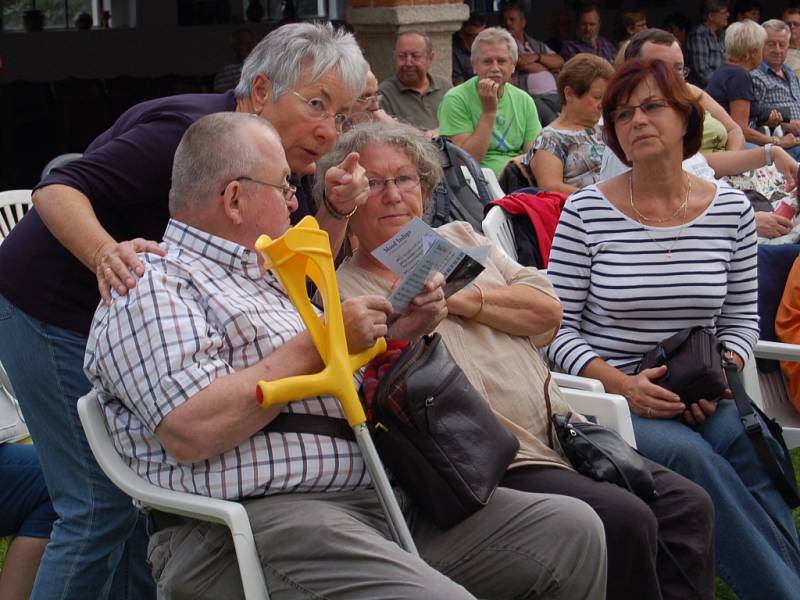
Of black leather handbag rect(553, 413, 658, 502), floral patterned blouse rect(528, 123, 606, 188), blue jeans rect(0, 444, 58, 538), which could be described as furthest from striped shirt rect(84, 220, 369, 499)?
floral patterned blouse rect(528, 123, 606, 188)

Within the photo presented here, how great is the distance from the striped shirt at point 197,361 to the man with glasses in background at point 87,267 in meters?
0.33

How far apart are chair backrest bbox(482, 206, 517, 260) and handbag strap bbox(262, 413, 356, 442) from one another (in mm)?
1823

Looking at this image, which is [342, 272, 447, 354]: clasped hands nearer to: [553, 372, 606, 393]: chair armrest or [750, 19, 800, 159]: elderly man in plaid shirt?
[553, 372, 606, 393]: chair armrest

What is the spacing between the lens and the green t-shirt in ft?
22.9

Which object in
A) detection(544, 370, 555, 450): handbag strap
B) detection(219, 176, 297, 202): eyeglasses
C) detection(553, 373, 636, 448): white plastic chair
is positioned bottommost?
detection(553, 373, 636, 448): white plastic chair

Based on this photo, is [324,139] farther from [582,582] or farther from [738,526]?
[738,526]

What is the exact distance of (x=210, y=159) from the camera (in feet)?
8.52

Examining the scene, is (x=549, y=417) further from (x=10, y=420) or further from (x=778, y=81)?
(x=778, y=81)

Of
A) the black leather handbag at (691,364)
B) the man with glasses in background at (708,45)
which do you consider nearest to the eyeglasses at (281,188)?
the black leather handbag at (691,364)

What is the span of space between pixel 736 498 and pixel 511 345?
33.1 inches

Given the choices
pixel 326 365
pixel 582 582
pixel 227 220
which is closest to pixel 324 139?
pixel 227 220

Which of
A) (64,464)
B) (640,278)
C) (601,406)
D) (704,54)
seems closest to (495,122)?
(640,278)

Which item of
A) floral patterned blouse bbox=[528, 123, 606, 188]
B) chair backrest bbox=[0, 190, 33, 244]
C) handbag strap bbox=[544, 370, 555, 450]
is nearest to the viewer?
handbag strap bbox=[544, 370, 555, 450]

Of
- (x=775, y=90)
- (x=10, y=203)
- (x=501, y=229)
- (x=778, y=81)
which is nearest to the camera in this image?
(x=501, y=229)
